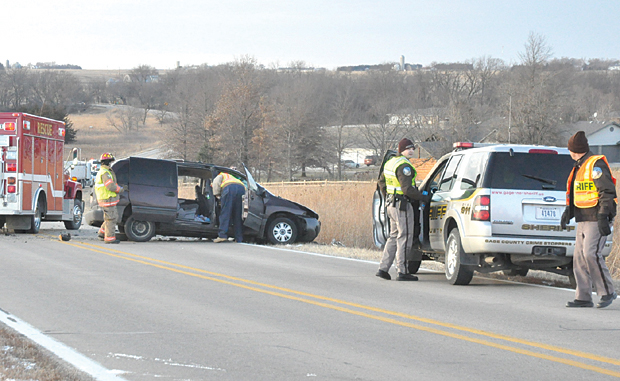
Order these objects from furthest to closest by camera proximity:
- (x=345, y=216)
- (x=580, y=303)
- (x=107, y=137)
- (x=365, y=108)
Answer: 1. (x=107, y=137)
2. (x=365, y=108)
3. (x=345, y=216)
4. (x=580, y=303)

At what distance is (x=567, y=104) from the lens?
6506cm

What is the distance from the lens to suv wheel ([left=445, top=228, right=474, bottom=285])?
10289mm

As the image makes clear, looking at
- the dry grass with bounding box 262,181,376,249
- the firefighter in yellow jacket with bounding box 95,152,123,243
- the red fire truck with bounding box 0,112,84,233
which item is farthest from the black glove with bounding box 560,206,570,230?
the red fire truck with bounding box 0,112,84,233

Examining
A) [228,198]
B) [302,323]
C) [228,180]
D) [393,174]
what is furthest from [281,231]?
[302,323]

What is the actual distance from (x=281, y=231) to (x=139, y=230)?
3.28 meters

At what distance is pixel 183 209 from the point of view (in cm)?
1802

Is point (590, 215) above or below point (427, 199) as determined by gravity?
below

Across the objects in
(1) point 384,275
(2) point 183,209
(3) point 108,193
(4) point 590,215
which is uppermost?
(3) point 108,193

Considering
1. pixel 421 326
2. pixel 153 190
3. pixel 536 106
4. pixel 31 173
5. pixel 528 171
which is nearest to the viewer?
pixel 421 326

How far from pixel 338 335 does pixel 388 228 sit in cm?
490

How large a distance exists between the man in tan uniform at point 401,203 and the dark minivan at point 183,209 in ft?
22.2

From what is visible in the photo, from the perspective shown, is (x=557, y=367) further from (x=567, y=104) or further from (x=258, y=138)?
(x=258, y=138)

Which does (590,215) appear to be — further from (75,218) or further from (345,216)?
(75,218)

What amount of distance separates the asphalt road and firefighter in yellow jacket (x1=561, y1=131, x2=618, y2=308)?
0.95 ft
